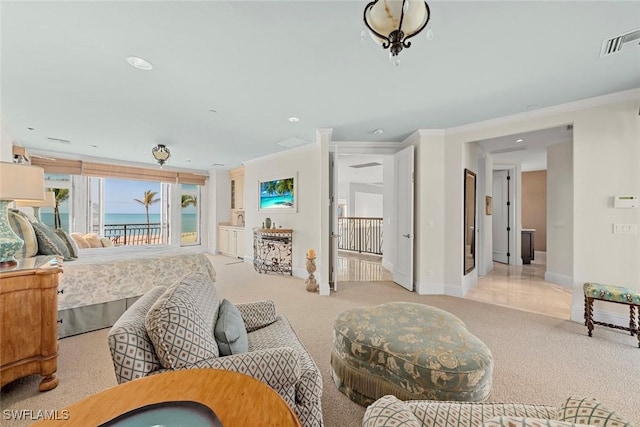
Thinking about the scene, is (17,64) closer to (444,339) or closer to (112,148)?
(112,148)

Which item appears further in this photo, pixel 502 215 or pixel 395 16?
pixel 502 215

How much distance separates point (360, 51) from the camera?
204 centimetres

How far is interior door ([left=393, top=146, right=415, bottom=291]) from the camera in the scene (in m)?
4.18

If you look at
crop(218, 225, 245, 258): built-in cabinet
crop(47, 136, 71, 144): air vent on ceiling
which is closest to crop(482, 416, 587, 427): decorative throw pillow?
crop(47, 136, 71, 144): air vent on ceiling

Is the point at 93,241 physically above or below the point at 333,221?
below

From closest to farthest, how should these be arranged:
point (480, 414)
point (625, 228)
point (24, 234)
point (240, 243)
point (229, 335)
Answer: point (480, 414) → point (229, 335) → point (24, 234) → point (625, 228) → point (240, 243)

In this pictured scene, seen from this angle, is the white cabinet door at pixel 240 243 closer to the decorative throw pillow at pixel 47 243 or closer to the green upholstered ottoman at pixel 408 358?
A: the decorative throw pillow at pixel 47 243

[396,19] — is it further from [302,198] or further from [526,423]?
[302,198]

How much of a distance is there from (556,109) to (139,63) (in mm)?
4563

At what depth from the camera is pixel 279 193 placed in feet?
18.6

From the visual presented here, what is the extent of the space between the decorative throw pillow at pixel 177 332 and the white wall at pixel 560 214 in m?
5.92

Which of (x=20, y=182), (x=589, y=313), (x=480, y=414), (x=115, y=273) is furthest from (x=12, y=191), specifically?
(x=589, y=313)

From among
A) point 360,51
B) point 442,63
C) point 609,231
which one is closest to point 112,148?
point 360,51

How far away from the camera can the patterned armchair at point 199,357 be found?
0.98 metres
